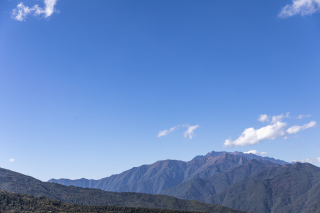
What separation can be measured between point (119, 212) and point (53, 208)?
1880 inches

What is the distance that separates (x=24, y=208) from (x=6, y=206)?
11177 millimetres

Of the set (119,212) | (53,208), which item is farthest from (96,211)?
(53,208)

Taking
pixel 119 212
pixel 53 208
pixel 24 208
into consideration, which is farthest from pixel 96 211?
pixel 24 208

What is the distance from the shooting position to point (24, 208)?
180m

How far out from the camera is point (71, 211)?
18925cm

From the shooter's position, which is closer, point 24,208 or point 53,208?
point 24,208

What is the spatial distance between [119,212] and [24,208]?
65.3 m

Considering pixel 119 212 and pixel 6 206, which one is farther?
pixel 119 212

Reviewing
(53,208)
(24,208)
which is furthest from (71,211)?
(24,208)

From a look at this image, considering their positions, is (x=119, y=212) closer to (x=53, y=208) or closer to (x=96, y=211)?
(x=96, y=211)

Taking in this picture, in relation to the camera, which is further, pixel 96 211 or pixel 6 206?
pixel 96 211

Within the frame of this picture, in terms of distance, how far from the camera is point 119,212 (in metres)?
199

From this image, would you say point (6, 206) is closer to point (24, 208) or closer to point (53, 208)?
point (24, 208)

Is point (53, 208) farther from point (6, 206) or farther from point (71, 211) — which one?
point (6, 206)
